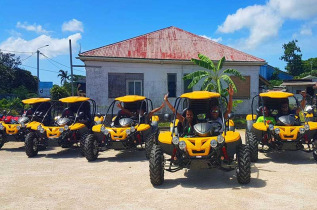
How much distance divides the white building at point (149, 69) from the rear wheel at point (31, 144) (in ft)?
26.4

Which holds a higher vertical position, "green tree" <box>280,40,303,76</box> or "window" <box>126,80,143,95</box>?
"green tree" <box>280,40,303,76</box>

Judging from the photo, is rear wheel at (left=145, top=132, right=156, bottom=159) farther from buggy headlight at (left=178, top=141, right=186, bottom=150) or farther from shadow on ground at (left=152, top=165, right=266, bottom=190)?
buggy headlight at (left=178, top=141, right=186, bottom=150)

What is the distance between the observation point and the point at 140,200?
4922 millimetres

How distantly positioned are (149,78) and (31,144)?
9797 millimetres

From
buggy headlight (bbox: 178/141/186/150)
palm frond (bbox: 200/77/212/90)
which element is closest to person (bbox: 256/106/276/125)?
buggy headlight (bbox: 178/141/186/150)

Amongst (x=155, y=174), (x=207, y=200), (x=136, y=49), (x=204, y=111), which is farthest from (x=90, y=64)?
(x=207, y=200)

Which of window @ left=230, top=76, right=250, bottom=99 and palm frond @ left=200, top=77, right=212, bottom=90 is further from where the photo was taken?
window @ left=230, top=76, right=250, bottom=99

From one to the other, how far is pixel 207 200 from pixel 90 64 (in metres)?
13.5

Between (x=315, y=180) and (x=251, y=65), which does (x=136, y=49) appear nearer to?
(x=251, y=65)

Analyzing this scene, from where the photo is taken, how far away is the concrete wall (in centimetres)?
1691

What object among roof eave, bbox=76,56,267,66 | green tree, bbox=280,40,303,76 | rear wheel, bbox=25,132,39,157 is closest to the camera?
rear wheel, bbox=25,132,39,157

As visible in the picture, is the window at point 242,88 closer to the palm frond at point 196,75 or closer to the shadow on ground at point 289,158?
the palm frond at point 196,75

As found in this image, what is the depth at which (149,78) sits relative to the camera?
17.5m

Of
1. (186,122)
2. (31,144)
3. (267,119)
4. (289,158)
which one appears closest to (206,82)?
(267,119)
